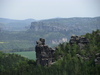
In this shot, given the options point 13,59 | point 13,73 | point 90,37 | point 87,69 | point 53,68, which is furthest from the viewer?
point 13,59

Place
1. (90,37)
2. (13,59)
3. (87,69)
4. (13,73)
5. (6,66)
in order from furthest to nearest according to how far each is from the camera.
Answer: (13,59), (6,66), (90,37), (13,73), (87,69)

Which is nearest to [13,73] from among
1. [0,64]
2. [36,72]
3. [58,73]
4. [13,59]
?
[36,72]

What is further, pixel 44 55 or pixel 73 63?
pixel 44 55

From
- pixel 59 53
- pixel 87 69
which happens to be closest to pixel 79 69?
pixel 87 69

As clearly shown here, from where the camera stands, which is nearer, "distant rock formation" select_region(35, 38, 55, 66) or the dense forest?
the dense forest

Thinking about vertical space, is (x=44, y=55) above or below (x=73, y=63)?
above

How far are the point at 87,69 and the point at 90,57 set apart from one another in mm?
10328

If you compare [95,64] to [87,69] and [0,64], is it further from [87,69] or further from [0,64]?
[0,64]

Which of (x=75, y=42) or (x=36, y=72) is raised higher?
(x=75, y=42)

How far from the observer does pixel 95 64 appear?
88.6 meters

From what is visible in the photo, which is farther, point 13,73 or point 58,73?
point 13,73

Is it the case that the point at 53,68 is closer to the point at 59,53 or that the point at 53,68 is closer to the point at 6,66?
the point at 59,53

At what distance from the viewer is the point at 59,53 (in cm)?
10312

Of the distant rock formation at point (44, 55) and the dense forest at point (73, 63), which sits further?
the distant rock formation at point (44, 55)
